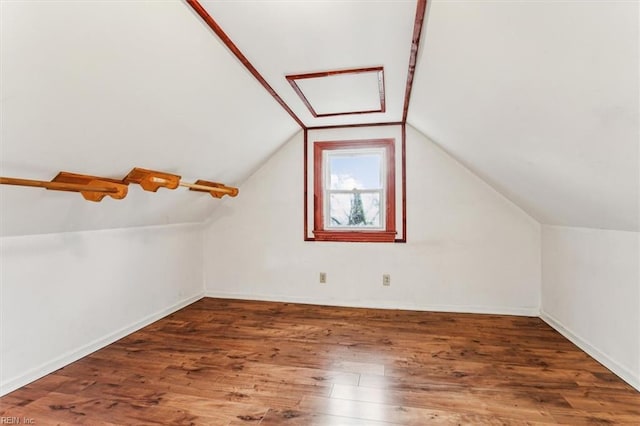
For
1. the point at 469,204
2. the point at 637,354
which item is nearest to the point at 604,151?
the point at 637,354

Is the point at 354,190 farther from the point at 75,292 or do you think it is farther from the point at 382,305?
the point at 75,292

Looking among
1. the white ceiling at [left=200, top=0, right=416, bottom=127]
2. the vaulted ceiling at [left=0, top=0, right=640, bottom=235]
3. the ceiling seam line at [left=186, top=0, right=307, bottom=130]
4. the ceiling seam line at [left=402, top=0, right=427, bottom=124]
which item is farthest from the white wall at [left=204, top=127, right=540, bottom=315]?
the white ceiling at [left=200, top=0, right=416, bottom=127]

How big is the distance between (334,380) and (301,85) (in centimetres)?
212

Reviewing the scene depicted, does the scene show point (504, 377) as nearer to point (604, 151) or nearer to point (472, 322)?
point (472, 322)

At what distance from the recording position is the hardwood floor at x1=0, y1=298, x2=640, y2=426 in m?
1.69

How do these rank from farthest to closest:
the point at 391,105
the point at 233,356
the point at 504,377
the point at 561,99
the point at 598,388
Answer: the point at 391,105, the point at 233,356, the point at 504,377, the point at 598,388, the point at 561,99

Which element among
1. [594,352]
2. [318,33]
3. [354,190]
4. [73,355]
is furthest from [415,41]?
[73,355]

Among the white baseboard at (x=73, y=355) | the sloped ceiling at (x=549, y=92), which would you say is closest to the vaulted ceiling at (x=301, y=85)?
the sloped ceiling at (x=549, y=92)

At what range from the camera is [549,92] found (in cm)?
130

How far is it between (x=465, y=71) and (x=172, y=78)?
5.19ft

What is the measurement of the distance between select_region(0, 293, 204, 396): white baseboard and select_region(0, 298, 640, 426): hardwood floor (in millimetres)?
58

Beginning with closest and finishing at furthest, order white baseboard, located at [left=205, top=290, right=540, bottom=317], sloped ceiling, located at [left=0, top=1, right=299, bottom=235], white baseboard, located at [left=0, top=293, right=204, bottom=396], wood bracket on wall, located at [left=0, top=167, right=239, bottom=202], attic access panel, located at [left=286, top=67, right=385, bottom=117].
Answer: sloped ceiling, located at [left=0, top=1, right=299, bottom=235], wood bracket on wall, located at [left=0, top=167, right=239, bottom=202], white baseboard, located at [left=0, top=293, right=204, bottom=396], attic access panel, located at [left=286, top=67, right=385, bottom=117], white baseboard, located at [left=205, top=290, right=540, bottom=317]

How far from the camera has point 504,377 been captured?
2043 millimetres

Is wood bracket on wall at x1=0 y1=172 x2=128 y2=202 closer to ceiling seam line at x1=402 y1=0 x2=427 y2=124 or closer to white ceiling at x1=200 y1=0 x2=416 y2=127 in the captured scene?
white ceiling at x1=200 y1=0 x2=416 y2=127
